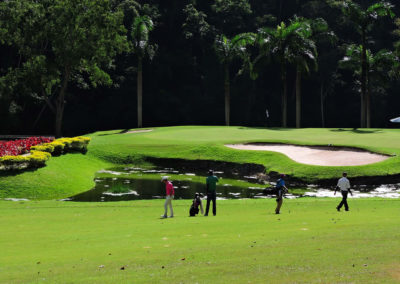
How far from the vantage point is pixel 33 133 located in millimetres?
90188

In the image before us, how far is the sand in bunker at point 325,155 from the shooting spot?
4352 cm

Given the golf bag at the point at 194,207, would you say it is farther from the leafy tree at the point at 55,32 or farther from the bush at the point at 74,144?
the leafy tree at the point at 55,32

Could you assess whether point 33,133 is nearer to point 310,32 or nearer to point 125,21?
point 125,21

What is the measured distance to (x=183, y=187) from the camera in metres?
39.5

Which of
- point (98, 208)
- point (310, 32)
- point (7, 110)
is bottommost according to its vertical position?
point (98, 208)

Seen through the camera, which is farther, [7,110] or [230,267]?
[7,110]

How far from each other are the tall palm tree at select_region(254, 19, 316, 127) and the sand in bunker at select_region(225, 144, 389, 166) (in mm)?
22337

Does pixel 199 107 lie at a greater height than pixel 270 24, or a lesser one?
lesser

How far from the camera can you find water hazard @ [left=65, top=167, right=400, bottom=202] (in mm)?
35781

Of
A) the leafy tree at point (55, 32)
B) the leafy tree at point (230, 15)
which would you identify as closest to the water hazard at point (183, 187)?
the leafy tree at point (55, 32)

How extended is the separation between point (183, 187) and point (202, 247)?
75.3 feet

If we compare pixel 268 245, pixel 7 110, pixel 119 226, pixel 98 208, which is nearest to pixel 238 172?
pixel 98 208

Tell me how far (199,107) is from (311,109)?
17.7 metres

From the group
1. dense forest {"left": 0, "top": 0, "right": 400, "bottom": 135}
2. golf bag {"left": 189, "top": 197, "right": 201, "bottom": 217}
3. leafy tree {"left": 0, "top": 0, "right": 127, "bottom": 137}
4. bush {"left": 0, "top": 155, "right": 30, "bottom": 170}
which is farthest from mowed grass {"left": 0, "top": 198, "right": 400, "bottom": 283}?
dense forest {"left": 0, "top": 0, "right": 400, "bottom": 135}
